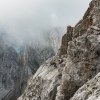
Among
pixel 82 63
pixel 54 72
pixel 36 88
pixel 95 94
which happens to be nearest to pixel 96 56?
pixel 82 63

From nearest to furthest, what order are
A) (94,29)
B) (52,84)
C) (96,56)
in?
(96,56) < (94,29) < (52,84)

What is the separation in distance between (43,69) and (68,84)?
22514mm

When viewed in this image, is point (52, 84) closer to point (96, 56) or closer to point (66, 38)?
point (96, 56)

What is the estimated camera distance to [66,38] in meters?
71.7

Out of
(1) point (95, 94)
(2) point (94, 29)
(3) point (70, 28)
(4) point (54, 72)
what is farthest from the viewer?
(3) point (70, 28)

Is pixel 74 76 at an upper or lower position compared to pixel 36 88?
lower

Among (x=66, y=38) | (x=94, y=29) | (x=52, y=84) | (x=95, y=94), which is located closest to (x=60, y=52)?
Result: (x=66, y=38)

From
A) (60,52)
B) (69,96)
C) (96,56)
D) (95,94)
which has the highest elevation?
(60,52)

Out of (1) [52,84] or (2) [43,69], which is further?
(2) [43,69]

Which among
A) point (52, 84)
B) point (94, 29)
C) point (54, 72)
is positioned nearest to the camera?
point (94, 29)

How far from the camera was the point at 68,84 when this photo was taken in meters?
45.9

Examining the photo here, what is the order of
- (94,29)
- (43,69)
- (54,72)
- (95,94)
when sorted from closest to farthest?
(95,94) < (94,29) < (54,72) < (43,69)

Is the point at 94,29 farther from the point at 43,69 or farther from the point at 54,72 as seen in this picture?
the point at 43,69

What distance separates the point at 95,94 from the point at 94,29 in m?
16.4
